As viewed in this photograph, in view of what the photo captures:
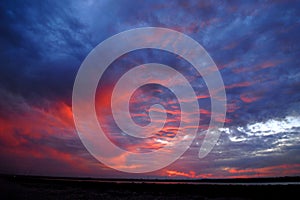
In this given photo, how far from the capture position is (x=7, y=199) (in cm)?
2455

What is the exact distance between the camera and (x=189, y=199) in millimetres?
28984

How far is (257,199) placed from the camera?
27891 millimetres

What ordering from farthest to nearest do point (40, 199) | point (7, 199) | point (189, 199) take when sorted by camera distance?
point (189, 199) → point (40, 199) → point (7, 199)

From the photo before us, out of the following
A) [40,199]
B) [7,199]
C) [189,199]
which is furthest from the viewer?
[189,199]

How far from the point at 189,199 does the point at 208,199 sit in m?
2.94

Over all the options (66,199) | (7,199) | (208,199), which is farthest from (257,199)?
(7,199)

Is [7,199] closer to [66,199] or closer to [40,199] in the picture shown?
[40,199]

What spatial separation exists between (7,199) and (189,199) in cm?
2371

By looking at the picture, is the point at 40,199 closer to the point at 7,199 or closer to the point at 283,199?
the point at 7,199

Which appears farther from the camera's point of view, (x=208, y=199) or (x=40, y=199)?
(x=208, y=199)

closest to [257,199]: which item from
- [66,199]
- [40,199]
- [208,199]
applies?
[208,199]

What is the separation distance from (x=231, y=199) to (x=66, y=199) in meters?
22.8

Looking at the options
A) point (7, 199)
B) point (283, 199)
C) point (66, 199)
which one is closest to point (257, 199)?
point (283, 199)

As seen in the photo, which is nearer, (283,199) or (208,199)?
(283,199)
